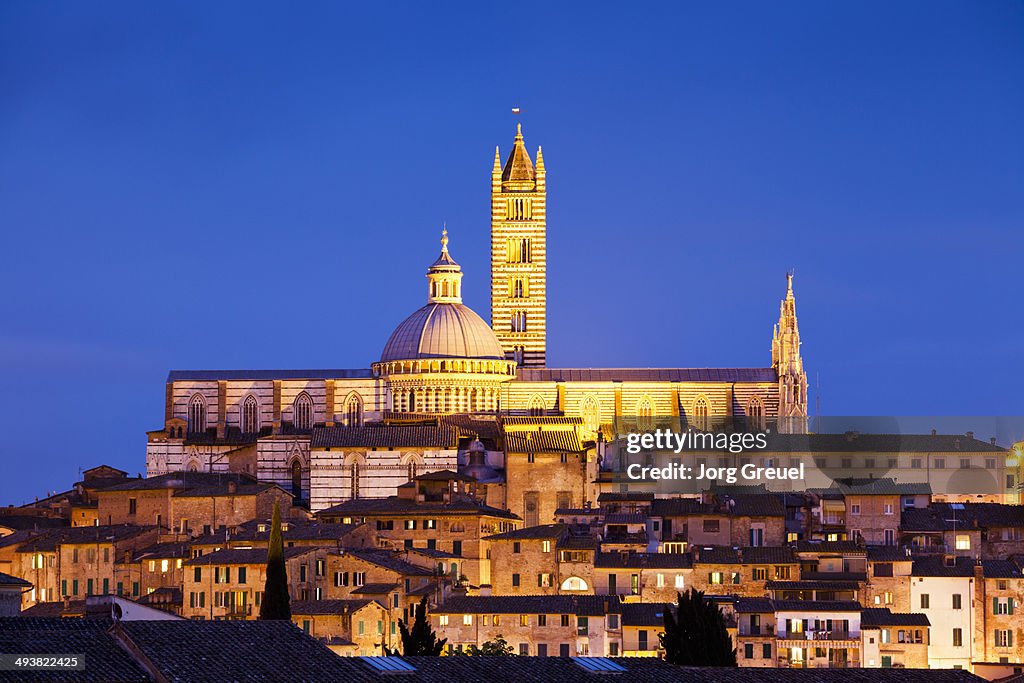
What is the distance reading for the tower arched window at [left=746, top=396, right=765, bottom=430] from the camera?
296 ft

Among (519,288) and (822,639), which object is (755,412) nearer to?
(519,288)

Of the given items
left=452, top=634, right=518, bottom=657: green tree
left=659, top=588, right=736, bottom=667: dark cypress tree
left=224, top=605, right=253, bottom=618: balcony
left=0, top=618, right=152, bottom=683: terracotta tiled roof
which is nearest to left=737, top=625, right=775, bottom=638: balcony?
left=452, top=634, right=518, bottom=657: green tree

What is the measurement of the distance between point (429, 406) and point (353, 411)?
375cm

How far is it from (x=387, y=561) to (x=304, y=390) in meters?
27.1

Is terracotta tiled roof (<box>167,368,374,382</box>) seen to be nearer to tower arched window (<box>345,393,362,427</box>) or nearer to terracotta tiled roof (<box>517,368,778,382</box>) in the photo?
tower arched window (<box>345,393,362,427</box>)

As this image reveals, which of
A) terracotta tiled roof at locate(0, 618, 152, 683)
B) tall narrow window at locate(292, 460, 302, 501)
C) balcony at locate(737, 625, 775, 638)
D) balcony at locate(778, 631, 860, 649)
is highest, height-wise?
tall narrow window at locate(292, 460, 302, 501)

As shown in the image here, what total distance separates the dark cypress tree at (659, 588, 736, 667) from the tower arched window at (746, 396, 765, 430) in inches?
1521

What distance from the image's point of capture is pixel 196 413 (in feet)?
310

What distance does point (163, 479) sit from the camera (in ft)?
269

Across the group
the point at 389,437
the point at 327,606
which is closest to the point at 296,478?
the point at 389,437

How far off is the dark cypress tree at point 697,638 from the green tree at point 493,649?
3.85 m

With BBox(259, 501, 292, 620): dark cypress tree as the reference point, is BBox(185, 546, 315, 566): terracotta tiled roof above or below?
above

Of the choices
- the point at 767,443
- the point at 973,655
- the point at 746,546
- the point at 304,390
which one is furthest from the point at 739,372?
the point at 973,655

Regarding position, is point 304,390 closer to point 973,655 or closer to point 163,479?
point 163,479
